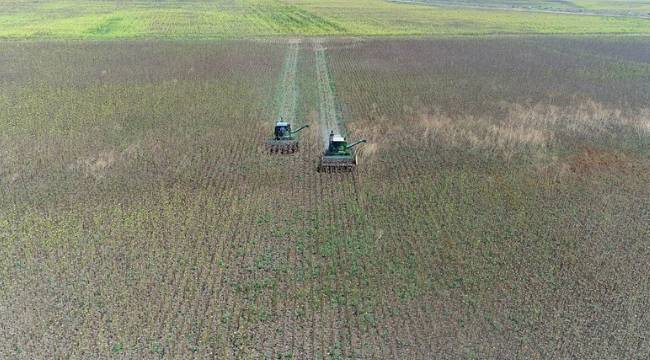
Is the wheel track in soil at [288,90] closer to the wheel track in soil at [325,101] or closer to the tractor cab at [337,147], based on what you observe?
the wheel track in soil at [325,101]

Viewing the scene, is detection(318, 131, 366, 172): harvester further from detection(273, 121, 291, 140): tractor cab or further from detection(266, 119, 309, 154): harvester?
detection(273, 121, 291, 140): tractor cab

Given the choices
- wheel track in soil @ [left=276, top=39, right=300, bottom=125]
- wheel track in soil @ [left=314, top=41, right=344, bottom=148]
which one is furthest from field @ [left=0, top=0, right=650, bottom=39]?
wheel track in soil @ [left=314, top=41, right=344, bottom=148]

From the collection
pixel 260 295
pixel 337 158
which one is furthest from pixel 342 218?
pixel 260 295

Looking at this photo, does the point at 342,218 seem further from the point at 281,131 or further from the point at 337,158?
the point at 281,131

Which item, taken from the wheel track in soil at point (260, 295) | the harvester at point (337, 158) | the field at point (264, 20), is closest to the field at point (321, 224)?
the wheel track in soil at point (260, 295)

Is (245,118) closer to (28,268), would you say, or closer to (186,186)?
(186,186)
